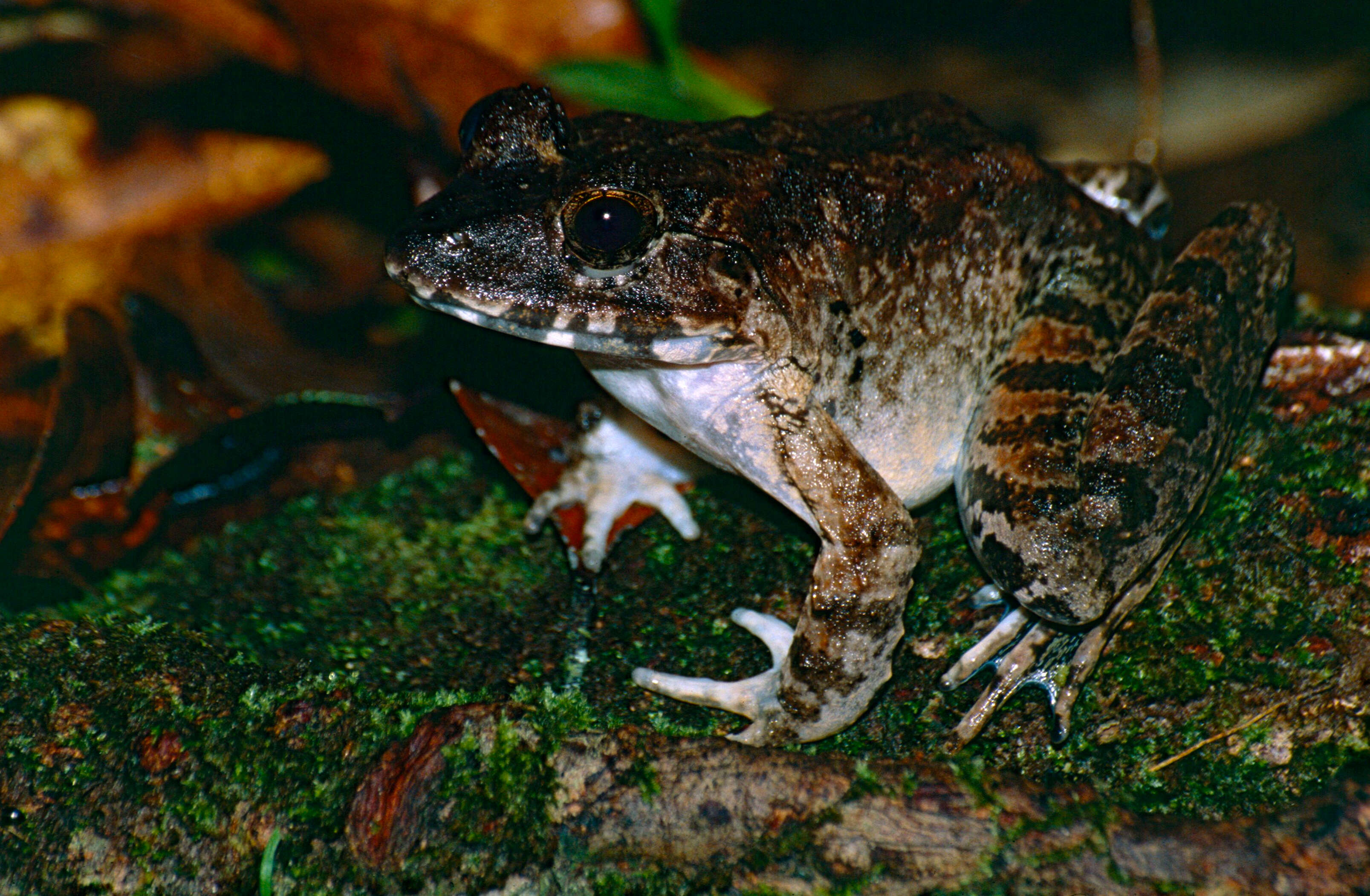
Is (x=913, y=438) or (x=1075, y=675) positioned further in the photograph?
(x=913, y=438)

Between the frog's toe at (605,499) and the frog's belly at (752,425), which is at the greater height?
the frog's belly at (752,425)

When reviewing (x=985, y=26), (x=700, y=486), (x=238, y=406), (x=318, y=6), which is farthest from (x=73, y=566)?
(x=985, y=26)

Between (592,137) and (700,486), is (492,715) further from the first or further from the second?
(592,137)

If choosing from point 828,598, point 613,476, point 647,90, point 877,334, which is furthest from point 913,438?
point 647,90

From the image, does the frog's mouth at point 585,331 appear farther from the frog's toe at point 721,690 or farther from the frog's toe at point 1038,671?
the frog's toe at point 1038,671

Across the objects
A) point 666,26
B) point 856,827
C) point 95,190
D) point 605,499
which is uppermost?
point 666,26

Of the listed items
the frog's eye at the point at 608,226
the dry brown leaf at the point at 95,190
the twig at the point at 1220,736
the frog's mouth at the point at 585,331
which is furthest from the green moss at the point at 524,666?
the dry brown leaf at the point at 95,190

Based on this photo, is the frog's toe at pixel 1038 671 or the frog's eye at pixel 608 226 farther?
the frog's toe at pixel 1038 671

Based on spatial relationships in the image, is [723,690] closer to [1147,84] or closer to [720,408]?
[720,408]
